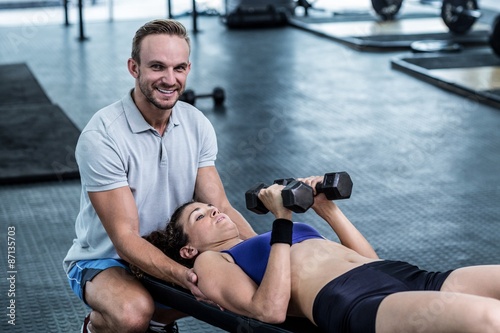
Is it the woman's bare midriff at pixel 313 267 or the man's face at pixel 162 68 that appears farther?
the man's face at pixel 162 68

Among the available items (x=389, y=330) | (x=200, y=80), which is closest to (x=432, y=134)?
(x=200, y=80)

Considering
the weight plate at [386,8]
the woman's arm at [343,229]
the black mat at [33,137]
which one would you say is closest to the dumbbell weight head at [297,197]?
the woman's arm at [343,229]

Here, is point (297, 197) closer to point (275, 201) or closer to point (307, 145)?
point (275, 201)

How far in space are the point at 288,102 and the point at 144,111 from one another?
2.98 metres

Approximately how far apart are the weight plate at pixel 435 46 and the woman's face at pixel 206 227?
4.43 meters

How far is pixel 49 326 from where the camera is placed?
2.45 metres

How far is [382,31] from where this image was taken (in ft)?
23.5

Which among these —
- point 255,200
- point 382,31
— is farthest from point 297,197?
point 382,31

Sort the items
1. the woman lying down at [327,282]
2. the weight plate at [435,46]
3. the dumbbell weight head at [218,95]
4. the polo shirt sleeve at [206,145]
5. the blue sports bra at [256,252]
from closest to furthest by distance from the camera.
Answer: the woman lying down at [327,282] < the blue sports bra at [256,252] < the polo shirt sleeve at [206,145] < the dumbbell weight head at [218,95] < the weight plate at [435,46]

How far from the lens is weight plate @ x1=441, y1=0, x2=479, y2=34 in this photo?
6.77m

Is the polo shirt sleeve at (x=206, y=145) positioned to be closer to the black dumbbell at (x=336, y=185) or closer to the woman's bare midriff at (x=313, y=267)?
the black dumbbell at (x=336, y=185)

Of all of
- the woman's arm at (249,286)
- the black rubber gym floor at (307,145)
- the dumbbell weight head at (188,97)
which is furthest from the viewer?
the dumbbell weight head at (188,97)

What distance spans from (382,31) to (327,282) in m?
5.56

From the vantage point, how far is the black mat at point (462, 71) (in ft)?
16.6
